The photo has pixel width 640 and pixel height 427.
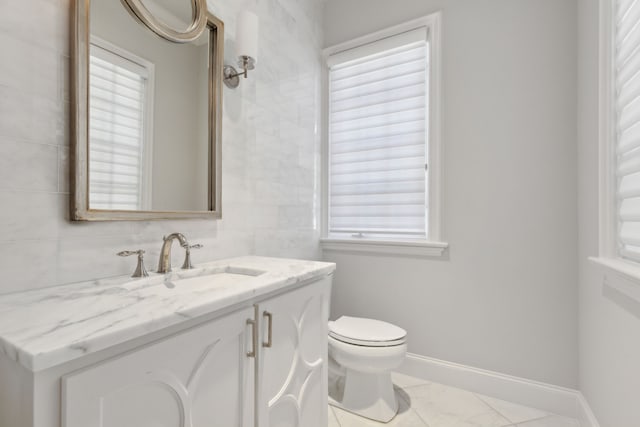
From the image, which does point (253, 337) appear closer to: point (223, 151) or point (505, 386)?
point (223, 151)

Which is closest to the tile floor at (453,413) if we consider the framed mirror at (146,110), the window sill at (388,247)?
the window sill at (388,247)

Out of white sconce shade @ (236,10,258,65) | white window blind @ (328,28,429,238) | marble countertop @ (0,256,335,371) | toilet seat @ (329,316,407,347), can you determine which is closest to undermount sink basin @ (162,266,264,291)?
marble countertop @ (0,256,335,371)

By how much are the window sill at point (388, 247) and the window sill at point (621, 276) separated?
2.63 ft

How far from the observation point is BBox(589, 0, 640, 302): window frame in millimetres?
1231

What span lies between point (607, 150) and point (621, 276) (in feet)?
1.73

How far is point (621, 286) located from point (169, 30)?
1933mm

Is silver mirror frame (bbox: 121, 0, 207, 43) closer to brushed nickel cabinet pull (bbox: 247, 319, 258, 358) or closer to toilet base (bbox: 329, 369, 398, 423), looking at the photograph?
brushed nickel cabinet pull (bbox: 247, 319, 258, 358)

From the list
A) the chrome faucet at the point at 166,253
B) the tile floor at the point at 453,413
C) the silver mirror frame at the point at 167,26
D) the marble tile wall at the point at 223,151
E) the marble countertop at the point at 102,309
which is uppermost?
the silver mirror frame at the point at 167,26

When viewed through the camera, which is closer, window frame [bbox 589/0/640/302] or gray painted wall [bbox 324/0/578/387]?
window frame [bbox 589/0/640/302]

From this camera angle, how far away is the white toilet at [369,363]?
1.58 m

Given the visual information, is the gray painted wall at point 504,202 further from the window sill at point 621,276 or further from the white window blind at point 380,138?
the window sill at point 621,276

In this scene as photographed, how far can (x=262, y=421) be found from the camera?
3.19ft

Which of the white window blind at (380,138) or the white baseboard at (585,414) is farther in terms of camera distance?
the white window blind at (380,138)

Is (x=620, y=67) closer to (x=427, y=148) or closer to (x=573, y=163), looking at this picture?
(x=573, y=163)
